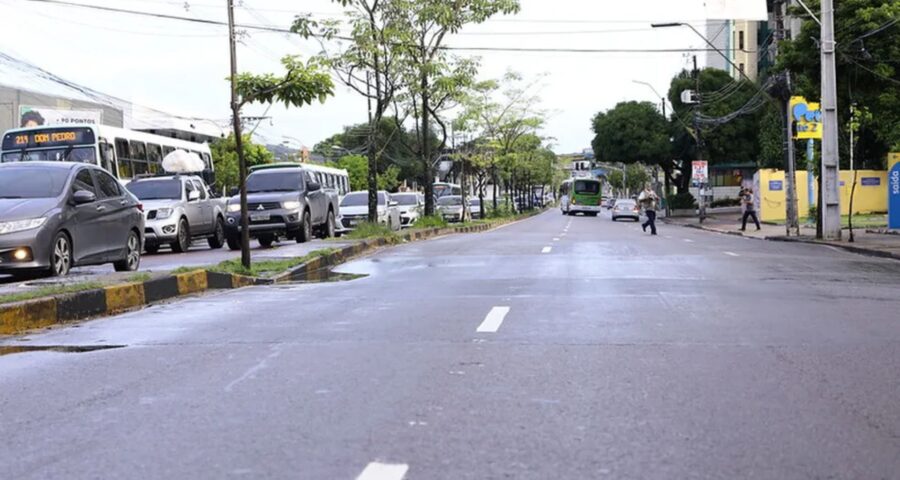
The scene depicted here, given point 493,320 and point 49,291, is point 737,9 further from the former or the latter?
point 49,291

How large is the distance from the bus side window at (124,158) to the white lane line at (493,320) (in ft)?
62.3

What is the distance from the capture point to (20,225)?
11516 millimetres

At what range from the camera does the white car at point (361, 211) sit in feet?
108

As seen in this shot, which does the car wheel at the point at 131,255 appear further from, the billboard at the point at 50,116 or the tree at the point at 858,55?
the billboard at the point at 50,116

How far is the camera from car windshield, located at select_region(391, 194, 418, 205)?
42188 mm

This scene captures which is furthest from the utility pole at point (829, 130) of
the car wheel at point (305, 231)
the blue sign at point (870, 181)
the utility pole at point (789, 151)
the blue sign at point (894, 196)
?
the blue sign at point (870, 181)

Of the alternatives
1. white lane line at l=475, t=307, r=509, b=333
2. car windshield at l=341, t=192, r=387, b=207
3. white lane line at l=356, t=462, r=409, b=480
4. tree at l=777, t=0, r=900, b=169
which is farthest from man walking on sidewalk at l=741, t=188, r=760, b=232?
white lane line at l=356, t=462, r=409, b=480

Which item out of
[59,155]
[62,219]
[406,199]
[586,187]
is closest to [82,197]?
[62,219]

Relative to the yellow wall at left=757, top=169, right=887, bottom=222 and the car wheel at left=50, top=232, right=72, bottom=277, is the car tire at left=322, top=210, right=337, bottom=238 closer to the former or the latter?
the car wheel at left=50, top=232, right=72, bottom=277

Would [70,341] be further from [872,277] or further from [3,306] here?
[872,277]

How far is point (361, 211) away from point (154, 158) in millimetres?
7909

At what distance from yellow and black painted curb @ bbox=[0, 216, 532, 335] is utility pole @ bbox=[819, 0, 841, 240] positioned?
46.0ft

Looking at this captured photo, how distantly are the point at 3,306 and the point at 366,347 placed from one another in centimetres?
397

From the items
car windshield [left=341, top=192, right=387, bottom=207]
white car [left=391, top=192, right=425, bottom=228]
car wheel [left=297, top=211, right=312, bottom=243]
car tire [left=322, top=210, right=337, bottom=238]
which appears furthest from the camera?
white car [left=391, top=192, right=425, bottom=228]
